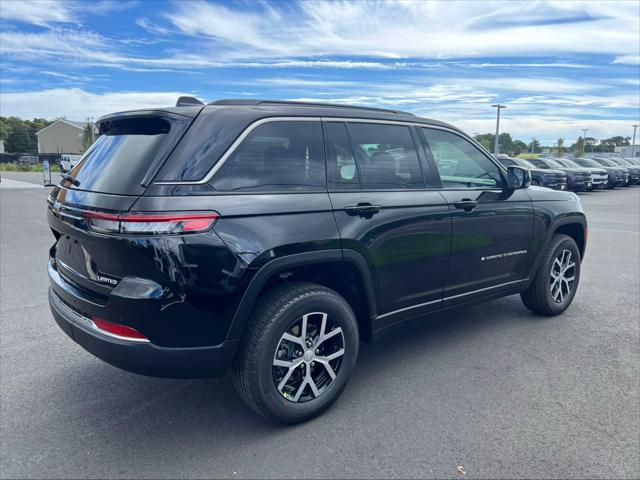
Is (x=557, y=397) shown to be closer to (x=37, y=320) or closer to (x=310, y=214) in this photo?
(x=310, y=214)

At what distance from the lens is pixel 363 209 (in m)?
3.21

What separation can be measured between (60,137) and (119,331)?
8905cm

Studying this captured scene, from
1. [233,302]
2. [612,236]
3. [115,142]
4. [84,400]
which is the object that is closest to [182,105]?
[115,142]

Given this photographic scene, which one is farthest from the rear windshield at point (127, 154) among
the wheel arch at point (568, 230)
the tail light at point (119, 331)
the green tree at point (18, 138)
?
the green tree at point (18, 138)

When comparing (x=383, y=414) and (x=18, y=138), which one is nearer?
(x=383, y=414)

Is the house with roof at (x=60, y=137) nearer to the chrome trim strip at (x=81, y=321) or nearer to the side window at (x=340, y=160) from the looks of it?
the chrome trim strip at (x=81, y=321)

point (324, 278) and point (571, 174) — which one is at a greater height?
point (324, 278)

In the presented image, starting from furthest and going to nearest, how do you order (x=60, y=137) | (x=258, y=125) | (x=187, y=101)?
1. (x=60, y=137)
2. (x=187, y=101)
3. (x=258, y=125)

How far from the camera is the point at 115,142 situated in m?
3.04

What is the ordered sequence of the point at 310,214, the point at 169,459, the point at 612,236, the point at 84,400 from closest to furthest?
the point at 169,459 < the point at 310,214 < the point at 84,400 < the point at 612,236

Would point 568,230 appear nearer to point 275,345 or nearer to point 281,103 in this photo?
point 281,103

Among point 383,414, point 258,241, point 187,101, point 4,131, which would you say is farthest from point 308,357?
point 4,131

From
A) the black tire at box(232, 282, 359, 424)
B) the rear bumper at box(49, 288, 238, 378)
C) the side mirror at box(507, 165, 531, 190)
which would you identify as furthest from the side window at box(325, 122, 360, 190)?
the side mirror at box(507, 165, 531, 190)

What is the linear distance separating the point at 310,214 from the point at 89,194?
123 centimetres
